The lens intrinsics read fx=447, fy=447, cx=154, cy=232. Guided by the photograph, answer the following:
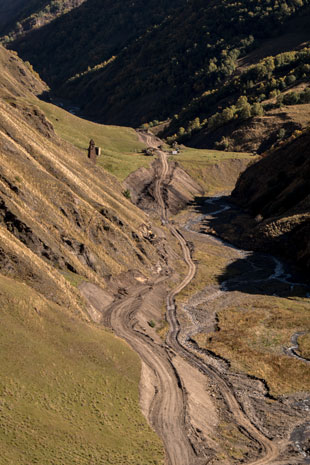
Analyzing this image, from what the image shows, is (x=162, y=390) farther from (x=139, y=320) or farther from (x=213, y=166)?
(x=213, y=166)

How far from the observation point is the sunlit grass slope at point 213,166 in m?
148

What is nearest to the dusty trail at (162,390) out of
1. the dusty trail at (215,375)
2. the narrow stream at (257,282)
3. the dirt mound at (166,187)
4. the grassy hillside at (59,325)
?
the grassy hillside at (59,325)

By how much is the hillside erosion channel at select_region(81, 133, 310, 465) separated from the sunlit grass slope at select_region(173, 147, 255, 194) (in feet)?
230

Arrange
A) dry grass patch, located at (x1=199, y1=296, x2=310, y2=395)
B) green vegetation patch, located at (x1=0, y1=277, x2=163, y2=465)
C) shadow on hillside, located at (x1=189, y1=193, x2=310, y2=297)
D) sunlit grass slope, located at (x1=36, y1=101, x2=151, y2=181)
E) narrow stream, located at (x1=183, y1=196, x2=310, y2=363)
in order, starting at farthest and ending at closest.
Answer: sunlit grass slope, located at (x1=36, y1=101, x2=151, y2=181)
shadow on hillside, located at (x1=189, y1=193, x2=310, y2=297)
narrow stream, located at (x1=183, y1=196, x2=310, y2=363)
dry grass patch, located at (x1=199, y1=296, x2=310, y2=395)
green vegetation patch, located at (x1=0, y1=277, x2=163, y2=465)

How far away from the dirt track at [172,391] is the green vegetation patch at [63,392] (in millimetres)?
2145

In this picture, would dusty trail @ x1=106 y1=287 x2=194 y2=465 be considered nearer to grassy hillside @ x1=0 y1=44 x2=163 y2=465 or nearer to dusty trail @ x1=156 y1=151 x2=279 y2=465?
grassy hillside @ x1=0 y1=44 x2=163 y2=465

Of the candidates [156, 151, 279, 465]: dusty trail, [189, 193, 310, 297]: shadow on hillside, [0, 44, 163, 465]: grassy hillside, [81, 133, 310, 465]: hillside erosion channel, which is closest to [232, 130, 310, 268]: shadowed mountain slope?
[189, 193, 310, 297]: shadow on hillside

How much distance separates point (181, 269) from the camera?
84625 mm

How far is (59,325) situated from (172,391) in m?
13.0

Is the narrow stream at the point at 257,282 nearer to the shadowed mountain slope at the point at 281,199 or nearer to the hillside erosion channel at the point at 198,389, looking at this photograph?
the hillside erosion channel at the point at 198,389

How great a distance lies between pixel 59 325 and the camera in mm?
43031

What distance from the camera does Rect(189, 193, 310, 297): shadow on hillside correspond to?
77875mm

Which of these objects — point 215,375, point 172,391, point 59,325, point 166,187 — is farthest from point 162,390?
point 166,187

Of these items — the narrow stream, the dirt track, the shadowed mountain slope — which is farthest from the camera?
the shadowed mountain slope
